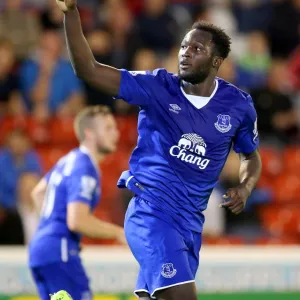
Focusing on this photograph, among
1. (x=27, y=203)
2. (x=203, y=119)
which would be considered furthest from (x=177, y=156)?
(x=27, y=203)

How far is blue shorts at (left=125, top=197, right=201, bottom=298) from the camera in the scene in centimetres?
483

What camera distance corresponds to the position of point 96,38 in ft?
35.3

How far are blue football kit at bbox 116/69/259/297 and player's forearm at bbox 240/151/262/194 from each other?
0.26 m

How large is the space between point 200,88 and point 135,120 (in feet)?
18.1

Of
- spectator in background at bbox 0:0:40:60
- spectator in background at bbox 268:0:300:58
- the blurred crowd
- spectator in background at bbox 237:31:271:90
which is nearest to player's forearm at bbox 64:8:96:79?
the blurred crowd

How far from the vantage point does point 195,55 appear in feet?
16.2

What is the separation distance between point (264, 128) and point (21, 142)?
298 centimetres

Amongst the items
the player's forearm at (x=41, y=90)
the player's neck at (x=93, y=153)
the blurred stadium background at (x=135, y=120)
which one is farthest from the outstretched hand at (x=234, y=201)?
the player's forearm at (x=41, y=90)

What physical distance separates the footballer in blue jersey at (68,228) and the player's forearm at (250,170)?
117 cm

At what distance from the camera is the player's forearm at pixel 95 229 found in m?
6.14

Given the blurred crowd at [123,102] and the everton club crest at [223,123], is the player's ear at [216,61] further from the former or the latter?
the blurred crowd at [123,102]

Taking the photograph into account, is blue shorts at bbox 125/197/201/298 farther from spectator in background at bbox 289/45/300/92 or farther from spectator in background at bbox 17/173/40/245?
spectator in background at bbox 289/45/300/92

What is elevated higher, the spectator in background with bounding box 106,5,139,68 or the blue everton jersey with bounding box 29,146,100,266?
the spectator in background with bounding box 106,5,139,68

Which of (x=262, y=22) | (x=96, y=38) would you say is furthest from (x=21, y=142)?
(x=262, y=22)
